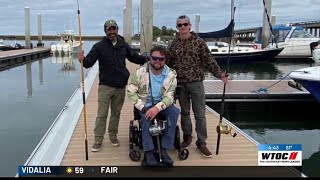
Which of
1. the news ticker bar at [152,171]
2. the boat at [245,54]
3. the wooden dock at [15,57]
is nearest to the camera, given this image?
the news ticker bar at [152,171]

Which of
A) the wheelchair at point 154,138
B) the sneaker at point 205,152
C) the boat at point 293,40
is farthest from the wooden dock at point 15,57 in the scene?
the sneaker at point 205,152

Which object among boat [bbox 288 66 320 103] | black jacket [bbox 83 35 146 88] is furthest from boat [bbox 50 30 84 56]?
black jacket [bbox 83 35 146 88]

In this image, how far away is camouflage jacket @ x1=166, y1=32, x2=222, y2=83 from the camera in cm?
502

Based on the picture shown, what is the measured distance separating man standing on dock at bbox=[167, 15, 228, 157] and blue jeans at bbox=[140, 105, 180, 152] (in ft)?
1.74

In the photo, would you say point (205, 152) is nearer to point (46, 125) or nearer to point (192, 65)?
point (192, 65)

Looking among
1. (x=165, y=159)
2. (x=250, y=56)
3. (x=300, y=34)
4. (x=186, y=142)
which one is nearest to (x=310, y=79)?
(x=186, y=142)

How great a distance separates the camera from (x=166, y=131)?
15.3 ft

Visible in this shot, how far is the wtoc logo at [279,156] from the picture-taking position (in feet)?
15.3

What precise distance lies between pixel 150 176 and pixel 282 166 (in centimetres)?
152

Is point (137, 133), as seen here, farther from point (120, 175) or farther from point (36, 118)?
point (36, 118)

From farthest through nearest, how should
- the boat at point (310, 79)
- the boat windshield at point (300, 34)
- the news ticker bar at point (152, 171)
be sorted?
the boat windshield at point (300, 34) < the boat at point (310, 79) < the news ticker bar at point (152, 171)

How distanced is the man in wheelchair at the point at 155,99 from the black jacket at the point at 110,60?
355mm

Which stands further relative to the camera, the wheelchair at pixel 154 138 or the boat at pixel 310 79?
the boat at pixel 310 79

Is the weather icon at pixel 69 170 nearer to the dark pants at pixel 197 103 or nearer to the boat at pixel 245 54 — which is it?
the dark pants at pixel 197 103
